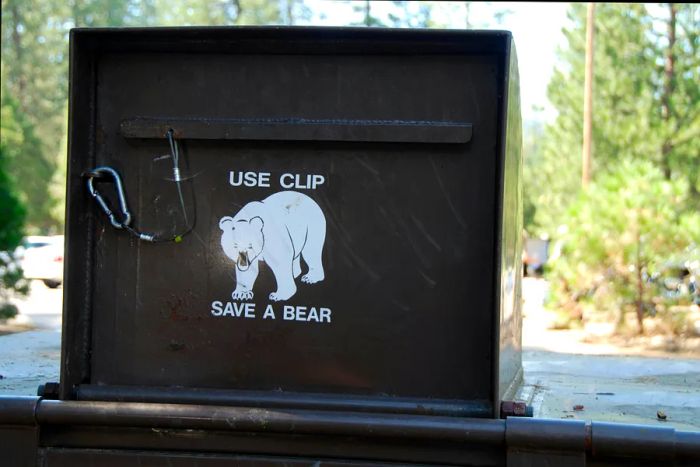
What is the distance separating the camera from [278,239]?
11.0 ft

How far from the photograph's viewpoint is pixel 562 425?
2.93 meters

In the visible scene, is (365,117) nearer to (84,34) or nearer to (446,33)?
(446,33)

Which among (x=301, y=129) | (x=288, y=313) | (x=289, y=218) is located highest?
(x=301, y=129)

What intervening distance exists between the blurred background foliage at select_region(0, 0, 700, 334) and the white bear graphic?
10.2 metres

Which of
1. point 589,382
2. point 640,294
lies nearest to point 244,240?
point 589,382

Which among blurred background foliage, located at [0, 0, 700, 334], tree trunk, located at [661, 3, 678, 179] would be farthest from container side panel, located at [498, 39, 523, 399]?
tree trunk, located at [661, 3, 678, 179]

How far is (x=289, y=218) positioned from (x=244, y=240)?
0.19 meters

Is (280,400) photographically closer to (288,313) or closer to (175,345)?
(288,313)

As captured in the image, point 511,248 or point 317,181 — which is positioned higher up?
point 317,181

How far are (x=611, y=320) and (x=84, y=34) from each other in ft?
41.7

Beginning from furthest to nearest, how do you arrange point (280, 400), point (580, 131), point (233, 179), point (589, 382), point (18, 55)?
point (18, 55)
point (580, 131)
point (589, 382)
point (233, 179)
point (280, 400)

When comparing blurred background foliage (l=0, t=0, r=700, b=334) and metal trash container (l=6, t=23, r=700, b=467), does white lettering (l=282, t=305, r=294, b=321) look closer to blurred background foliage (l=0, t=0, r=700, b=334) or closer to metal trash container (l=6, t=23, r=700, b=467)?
metal trash container (l=6, t=23, r=700, b=467)

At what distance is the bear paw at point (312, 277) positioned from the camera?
332cm

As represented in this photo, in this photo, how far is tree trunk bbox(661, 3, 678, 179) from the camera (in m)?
24.4
